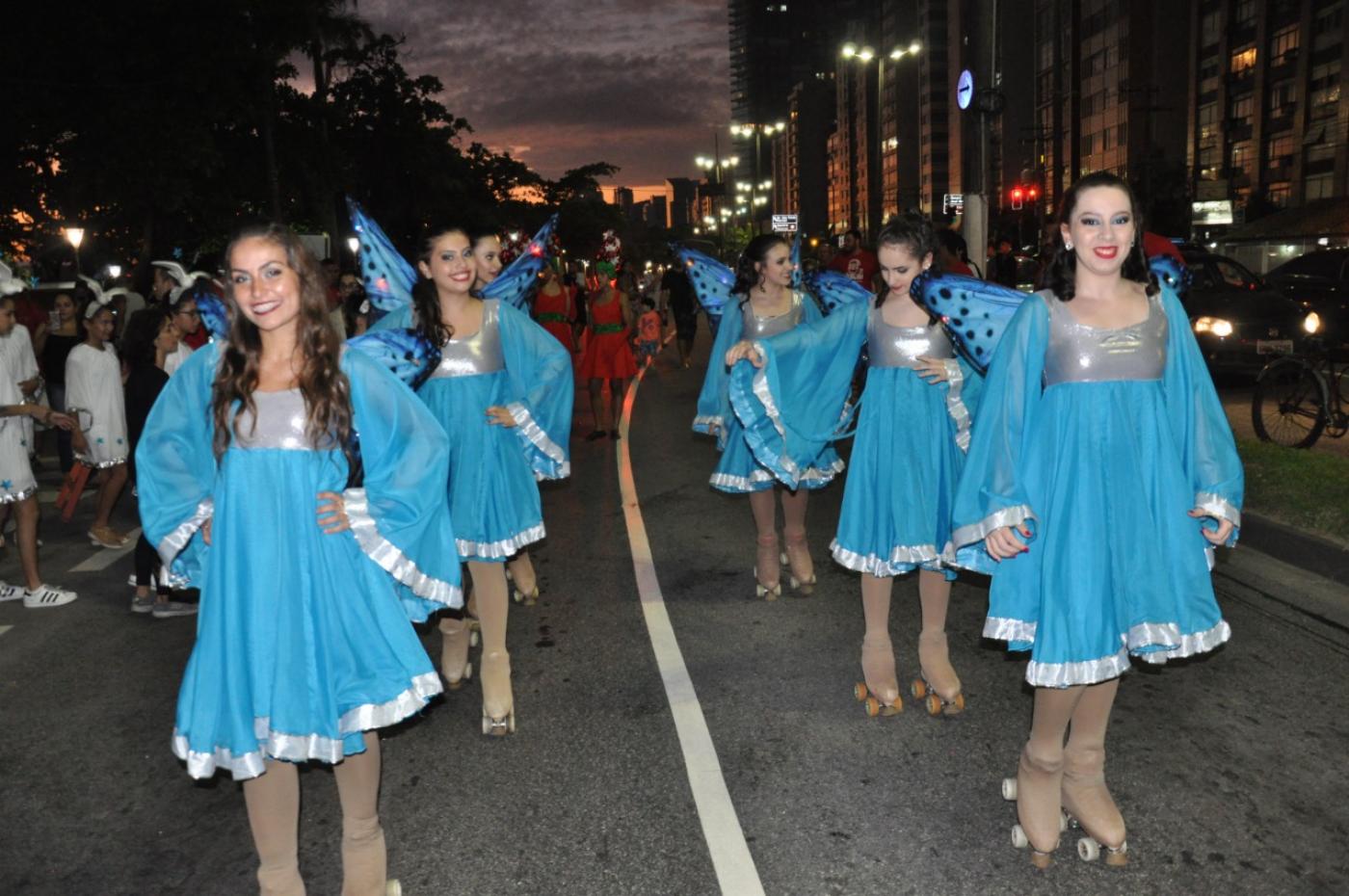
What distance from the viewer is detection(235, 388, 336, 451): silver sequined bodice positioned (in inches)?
120

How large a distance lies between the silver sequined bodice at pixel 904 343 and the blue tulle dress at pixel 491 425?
4.62 feet

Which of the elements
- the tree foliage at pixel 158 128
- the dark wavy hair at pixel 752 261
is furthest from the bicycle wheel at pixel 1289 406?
the tree foliage at pixel 158 128

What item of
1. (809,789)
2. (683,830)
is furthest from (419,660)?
(809,789)

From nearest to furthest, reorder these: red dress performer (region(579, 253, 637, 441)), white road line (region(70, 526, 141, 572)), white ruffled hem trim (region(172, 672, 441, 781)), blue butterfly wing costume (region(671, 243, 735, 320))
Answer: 1. white ruffled hem trim (region(172, 672, 441, 781))
2. blue butterfly wing costume (region(671, 243, 735, 320))
3. white road line (region(70, 526, 141, 572))
4. red dress performer (region(579, 253, 637, 441))

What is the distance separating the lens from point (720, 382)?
6617mm

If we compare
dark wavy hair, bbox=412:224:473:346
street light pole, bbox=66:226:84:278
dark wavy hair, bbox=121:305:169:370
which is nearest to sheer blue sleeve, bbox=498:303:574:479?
dark wavy hair, bbox=412:224:473:346

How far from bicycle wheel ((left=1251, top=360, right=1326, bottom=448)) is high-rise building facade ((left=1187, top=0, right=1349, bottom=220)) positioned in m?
48.8

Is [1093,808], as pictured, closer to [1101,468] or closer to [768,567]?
[1101,468]

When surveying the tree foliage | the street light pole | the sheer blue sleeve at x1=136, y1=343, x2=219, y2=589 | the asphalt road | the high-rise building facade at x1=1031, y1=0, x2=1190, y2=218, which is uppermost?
the high-rise building facade at x1=1031, y1=0, x2=1190, y2=218

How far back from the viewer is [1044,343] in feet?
11.2

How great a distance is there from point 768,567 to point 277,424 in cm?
400

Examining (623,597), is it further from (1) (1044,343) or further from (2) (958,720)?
(1) (1044,343)

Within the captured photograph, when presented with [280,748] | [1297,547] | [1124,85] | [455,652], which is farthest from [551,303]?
[1124,85]

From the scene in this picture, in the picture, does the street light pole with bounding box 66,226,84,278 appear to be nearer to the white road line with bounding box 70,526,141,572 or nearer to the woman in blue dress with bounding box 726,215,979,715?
the white road line with bounding box 70,526,141,572
